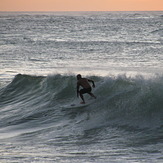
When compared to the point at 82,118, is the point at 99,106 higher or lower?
higher

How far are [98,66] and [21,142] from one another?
14.2 metres

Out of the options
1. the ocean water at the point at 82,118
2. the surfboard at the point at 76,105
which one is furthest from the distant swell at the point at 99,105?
the surfboard at the point at 76,105

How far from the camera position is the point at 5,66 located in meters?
25.0

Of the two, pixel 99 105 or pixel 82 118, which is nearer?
pixel 82 118

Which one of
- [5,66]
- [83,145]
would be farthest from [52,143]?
[5,66]

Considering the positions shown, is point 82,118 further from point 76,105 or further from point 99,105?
point 76,105

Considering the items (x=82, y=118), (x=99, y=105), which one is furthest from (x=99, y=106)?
(x=82, y=118)

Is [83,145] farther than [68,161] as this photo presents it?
Yes

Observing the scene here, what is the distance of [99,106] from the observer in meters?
13.3

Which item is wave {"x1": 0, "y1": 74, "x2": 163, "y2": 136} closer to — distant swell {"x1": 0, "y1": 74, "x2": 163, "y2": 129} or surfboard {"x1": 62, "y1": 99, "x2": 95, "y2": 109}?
distant swell {"x1": 0, "y1": 74, "x2": 163, "y2": 129}

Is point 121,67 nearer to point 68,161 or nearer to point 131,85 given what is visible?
point 131,85

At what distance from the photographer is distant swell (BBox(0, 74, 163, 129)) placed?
11.9 meters

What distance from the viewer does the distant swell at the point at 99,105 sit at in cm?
1187

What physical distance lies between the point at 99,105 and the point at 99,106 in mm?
63
